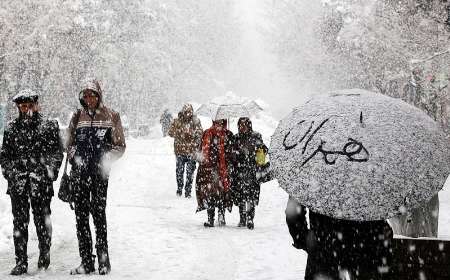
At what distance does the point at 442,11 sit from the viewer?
15.6 meters

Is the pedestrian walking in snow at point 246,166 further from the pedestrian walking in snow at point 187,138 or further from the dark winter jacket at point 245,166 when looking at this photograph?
the pedestrian walking in snow at point 187,138

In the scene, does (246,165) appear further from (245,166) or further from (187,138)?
(187,138)

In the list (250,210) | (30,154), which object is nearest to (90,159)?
(30,154)

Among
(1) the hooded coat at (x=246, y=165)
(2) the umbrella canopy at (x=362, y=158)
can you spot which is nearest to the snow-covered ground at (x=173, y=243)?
(1) the hooded coat at (x=246, y=165)

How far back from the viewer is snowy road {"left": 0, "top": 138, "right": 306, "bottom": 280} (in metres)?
6.89

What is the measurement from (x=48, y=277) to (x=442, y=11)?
12.6 m

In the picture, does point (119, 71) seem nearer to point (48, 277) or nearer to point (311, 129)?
point (48, 277)

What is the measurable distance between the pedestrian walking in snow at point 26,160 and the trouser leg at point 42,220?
0.01 meters

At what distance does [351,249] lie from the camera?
3.12 metres

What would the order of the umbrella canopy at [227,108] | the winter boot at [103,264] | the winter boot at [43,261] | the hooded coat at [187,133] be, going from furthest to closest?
1. the hooded coat at [187,133]
2. the umbrella canopy at [227,108]
3. the winter boot at [43,261]
4. the winter boot at [103,264]

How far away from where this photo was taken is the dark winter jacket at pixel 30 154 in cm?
637

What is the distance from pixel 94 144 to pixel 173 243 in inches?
105

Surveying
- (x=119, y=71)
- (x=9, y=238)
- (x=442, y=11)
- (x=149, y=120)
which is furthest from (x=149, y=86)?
(x=9, y=238)

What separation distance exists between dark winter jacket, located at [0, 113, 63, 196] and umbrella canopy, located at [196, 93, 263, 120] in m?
4.36
